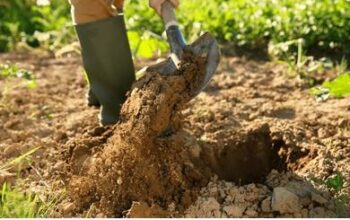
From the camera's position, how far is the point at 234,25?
15.0 ft

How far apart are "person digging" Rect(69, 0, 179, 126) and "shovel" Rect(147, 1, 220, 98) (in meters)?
0.07

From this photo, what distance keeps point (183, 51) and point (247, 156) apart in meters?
0.57

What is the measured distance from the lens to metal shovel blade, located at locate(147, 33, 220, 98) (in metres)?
2.66

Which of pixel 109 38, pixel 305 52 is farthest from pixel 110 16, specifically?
pixel 305 52

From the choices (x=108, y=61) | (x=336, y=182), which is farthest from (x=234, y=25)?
(x=336, y=182)

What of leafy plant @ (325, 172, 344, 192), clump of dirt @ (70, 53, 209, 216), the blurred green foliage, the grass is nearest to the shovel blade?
clump of dirt @ (70, 53, 209, 216)

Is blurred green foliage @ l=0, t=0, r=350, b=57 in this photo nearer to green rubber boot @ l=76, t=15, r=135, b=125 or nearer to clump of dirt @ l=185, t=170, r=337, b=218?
green rubber boot @ l=76, t=15, r=135, b=125

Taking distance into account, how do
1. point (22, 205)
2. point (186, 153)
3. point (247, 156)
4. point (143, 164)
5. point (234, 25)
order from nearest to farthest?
point (22, 205) < point (143, 164) < point (186, 153) < point (247, 156) < point (234, 25)

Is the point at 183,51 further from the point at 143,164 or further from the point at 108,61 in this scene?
the point at 143,164

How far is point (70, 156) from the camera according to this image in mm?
2705

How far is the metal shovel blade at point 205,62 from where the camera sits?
266 cm

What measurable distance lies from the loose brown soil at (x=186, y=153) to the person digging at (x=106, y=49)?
0.23 metres

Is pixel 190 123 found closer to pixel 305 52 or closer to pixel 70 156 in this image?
pixel 70 156

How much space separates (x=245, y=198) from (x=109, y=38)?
0.96m
